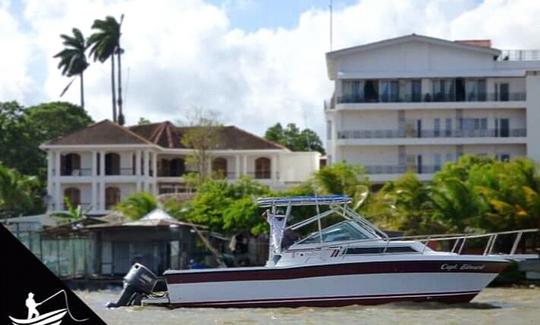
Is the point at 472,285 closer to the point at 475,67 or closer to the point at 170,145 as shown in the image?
the point at 475,67

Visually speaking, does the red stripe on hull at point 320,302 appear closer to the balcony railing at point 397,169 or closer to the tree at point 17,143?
the balcony railing at point 397,169

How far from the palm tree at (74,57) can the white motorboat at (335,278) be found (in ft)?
243

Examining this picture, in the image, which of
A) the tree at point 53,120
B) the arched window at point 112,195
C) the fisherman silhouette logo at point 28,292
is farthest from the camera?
the tree at point 53,120

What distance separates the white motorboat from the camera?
28.7m

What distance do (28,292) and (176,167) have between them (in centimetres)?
7213

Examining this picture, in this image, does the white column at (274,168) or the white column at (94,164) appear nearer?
the white column at (94,164)

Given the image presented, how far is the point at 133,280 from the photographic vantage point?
1141 inches

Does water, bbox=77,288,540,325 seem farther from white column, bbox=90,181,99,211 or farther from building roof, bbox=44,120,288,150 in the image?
building roof, bbox=44,120,288,150

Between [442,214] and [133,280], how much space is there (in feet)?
62.8

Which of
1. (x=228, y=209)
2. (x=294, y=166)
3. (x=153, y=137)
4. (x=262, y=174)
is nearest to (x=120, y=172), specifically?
(x=153, y=137)

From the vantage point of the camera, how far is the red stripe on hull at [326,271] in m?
28.6

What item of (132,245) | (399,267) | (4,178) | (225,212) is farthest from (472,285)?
(4,178)

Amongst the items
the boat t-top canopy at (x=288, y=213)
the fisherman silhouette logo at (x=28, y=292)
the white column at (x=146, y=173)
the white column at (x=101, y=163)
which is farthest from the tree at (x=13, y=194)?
the fisherman silhouette logo at (x=28, y=292)

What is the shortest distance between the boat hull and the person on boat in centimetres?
1726
